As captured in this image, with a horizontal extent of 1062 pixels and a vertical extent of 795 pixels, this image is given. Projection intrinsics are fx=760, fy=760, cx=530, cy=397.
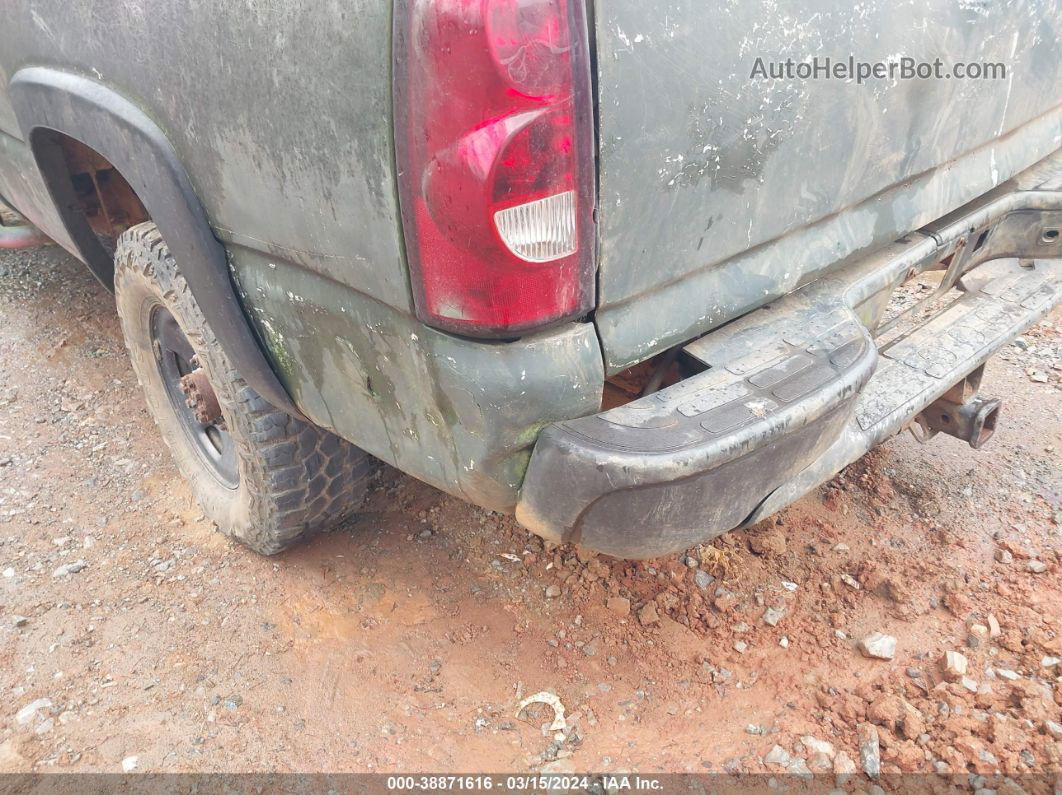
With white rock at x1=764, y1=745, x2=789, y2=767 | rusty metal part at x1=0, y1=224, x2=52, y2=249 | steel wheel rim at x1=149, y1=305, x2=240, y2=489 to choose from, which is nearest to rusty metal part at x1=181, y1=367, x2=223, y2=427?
steel wheel rim at x1=149, y1=305, x2=240, y2=489

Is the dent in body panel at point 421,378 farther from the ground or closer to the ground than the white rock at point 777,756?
farther from the ground

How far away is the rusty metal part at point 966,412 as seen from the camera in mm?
2244

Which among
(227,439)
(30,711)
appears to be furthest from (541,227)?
(30,711)

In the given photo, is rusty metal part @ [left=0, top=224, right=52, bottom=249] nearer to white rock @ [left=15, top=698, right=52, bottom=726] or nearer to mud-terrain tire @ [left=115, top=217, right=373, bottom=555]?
mud-terrain tire @ [left=115, top=217, right=373, bottom=555]

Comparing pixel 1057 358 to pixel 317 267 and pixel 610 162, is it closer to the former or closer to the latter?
pixel 610 162

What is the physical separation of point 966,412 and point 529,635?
1451 millimetres

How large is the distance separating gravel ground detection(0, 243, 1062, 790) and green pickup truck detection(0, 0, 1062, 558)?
645mm

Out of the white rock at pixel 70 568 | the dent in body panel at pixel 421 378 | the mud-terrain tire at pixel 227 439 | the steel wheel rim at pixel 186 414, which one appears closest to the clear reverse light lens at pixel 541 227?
the dent in body panel at pixel 421 378

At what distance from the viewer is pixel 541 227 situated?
1247mm

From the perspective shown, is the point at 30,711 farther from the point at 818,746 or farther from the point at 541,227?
the point at 818,746

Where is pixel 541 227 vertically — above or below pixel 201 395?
above

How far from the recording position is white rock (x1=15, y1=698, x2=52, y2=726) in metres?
1.98

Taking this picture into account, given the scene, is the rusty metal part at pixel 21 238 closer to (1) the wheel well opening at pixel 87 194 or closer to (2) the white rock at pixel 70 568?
(1) the wheel well opening at pixel 87 194

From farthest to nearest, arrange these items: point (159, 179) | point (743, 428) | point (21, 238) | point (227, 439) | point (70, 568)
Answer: point (21, 238)
point (227, 439)
point (70, 568)
point (159, 179)
point (743, 428)
